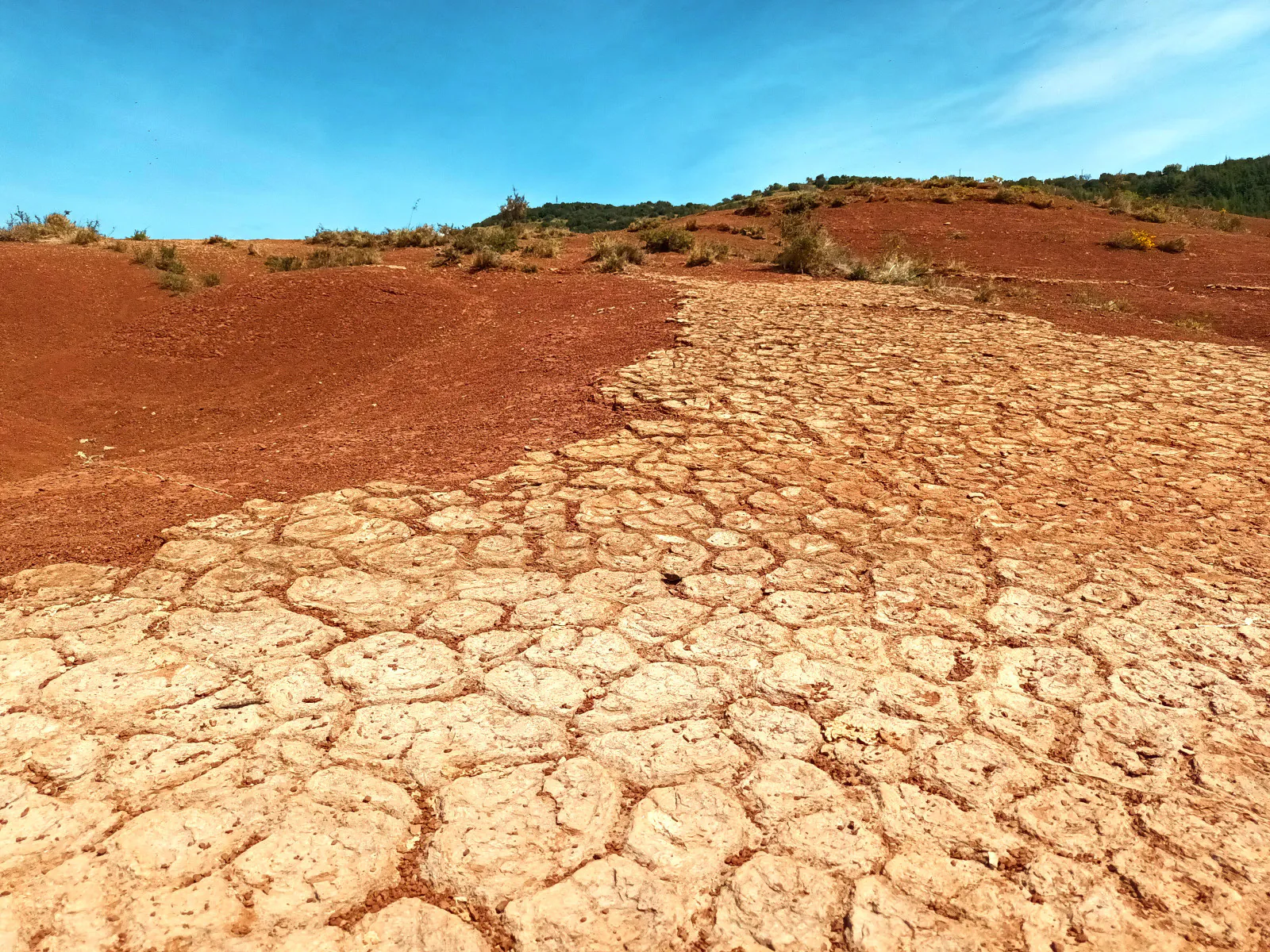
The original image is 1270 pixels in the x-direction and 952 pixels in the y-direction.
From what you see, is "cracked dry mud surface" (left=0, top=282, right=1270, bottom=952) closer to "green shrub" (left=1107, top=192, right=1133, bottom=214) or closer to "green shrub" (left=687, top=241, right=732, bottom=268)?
"green shrub" (left=687, top=241, right=732, bottom=268)

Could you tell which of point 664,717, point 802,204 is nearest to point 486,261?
point 664,717

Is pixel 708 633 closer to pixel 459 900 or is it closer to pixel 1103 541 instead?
pixel 459 900

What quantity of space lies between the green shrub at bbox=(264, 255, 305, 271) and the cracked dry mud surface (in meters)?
8.82

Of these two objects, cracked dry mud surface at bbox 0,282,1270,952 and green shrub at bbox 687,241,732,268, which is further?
green shrub at bbox 687,241,732,268

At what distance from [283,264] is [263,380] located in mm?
5030

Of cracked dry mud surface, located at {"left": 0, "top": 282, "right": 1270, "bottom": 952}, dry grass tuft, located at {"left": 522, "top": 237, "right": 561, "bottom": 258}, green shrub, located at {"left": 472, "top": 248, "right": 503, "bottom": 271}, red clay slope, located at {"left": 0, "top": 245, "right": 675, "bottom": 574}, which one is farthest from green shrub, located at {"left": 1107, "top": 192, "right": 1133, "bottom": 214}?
cracked dry mud surface, located at {"left": 0, "top": 282, "right": 1270, "bottom": 952}

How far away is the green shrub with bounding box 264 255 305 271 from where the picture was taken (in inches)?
457

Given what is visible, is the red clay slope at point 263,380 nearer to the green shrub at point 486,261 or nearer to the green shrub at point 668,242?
the green shrub at point 486,261

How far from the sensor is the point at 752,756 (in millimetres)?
2316

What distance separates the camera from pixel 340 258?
40.3 ft

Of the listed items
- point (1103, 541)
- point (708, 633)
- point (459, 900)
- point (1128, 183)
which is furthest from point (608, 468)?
point (1128, 183)

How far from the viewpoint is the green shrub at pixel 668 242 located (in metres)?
15.5

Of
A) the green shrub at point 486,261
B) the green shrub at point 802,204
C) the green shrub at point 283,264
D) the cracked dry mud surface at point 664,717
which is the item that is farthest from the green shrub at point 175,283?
the green shrub at point 802,204

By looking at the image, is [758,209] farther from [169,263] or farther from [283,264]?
[169,263]
